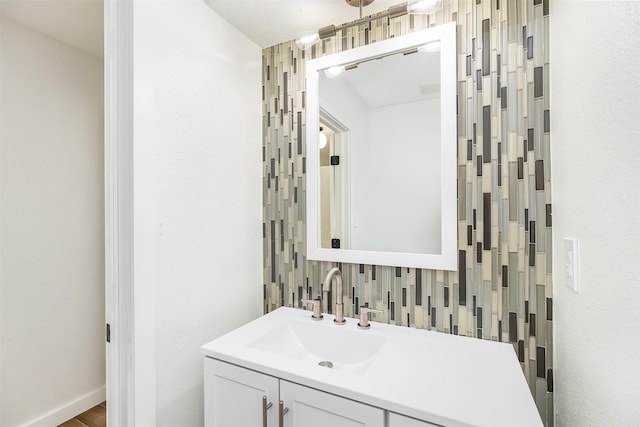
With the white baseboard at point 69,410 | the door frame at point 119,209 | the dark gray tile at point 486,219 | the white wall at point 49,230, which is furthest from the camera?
the white baseboard at point 69,410

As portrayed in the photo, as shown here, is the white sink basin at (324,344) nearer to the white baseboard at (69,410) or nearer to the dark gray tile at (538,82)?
the dark gray tile at (538,82)

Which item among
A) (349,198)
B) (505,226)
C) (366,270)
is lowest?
(366,270)

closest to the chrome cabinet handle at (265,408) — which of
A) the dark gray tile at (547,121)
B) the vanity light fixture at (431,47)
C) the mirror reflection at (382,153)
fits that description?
the mirror reflection at (382,153)

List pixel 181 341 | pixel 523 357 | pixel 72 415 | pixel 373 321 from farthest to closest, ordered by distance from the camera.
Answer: pixel 72 415 < pixel 373 321 < pixel 181 341 < pixel 523 357

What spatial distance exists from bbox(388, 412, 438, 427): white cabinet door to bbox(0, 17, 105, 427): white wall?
2031 millimetres

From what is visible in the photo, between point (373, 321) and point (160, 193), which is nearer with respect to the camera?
point (160, 193)

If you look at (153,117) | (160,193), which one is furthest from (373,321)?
(153,117)

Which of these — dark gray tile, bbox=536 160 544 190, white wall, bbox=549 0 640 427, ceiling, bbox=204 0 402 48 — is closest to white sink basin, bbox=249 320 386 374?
white wall, bbox=549 0 640 427

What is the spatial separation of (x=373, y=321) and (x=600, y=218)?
0.92m

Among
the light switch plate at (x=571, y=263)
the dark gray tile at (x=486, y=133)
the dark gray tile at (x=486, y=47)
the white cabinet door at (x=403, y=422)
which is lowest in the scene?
the white cabinet door at (x=403, y=422)

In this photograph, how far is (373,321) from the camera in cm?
133

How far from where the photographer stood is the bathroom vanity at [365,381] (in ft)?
2.49

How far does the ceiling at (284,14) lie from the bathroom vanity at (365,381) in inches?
54.4

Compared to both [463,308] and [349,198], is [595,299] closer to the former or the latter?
[463,308]
